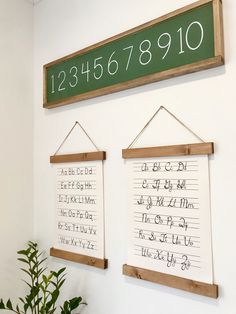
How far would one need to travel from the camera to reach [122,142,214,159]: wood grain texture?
2.91ft

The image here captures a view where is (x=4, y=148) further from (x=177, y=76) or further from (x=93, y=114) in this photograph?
(x=177, y=76)

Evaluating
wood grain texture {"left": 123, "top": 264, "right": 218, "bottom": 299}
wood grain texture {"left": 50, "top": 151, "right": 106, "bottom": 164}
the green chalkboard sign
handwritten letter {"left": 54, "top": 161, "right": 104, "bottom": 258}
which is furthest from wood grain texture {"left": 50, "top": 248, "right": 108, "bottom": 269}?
the green chalkboard sign

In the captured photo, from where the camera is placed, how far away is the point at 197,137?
0.93m

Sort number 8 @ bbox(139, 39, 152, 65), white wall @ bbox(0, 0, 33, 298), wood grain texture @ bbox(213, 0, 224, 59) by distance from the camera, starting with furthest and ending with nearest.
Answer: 1. white wall @ bbox(0, 0, 33, 298)
2. number 8 @ bbox(139, 39, 152, 65)
3. wood grain texture @ bbox(213, 0, 224, 59)

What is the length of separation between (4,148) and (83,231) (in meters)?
0.55

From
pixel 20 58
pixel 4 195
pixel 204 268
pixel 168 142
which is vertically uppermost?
pixel 20 58

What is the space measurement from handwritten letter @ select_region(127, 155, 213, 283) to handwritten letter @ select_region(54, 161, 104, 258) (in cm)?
17

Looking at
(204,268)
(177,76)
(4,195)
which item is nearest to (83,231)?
(4,195)

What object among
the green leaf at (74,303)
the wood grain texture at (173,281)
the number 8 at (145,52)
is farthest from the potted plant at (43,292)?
the number 8 at (145,52)

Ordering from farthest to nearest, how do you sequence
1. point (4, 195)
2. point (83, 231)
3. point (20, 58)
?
point (20, 58)
point (4, 195)
point (83, 231)

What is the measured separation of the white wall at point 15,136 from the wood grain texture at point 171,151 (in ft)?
2.03

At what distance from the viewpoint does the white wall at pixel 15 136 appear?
1367 millimetres

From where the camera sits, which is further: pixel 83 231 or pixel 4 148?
pixel 4 148

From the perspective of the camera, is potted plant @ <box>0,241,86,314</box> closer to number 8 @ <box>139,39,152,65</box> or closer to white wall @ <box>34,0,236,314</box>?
white wall @ <box>34,0,236,314</box>
